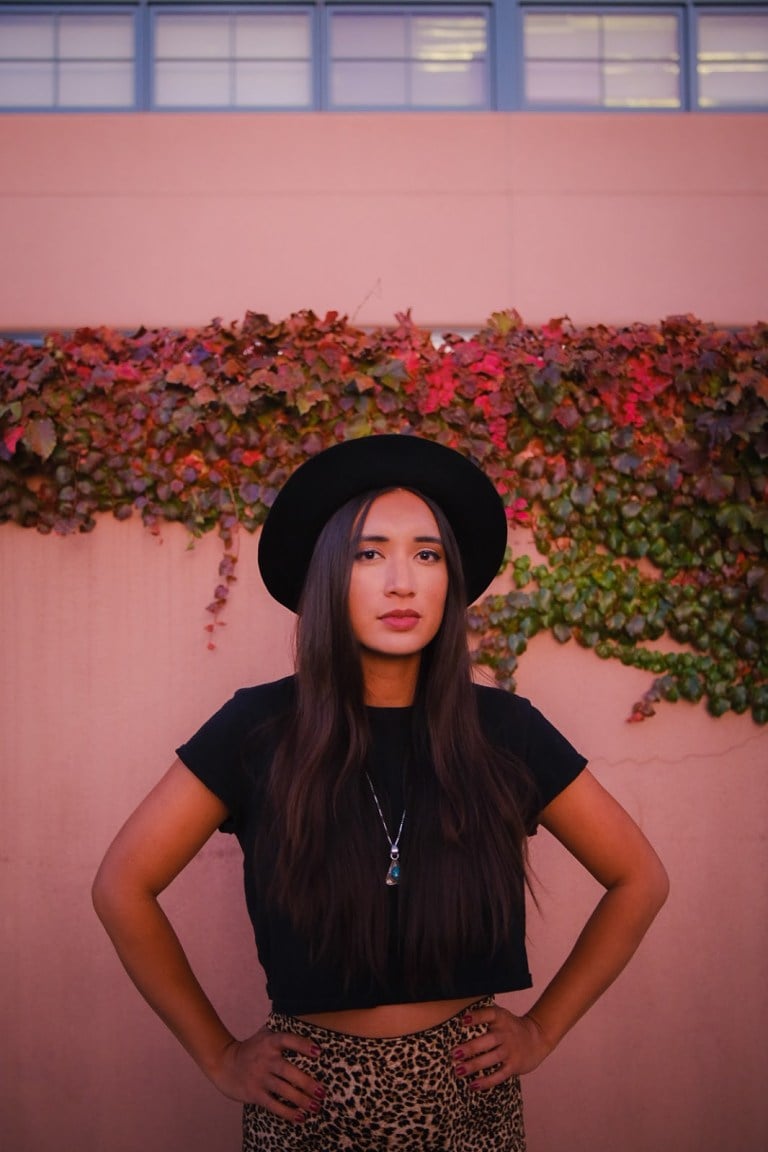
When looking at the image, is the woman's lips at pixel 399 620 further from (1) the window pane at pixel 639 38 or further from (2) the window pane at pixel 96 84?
(1) the window pane at pixel 639 38

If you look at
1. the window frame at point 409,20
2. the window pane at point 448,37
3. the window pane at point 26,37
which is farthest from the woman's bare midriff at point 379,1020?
the window pane at point 26,37

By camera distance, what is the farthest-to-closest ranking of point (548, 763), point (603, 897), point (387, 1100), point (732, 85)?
point (732, 85) < point (603, 897) < point (548, 763) < point (387, 1100)

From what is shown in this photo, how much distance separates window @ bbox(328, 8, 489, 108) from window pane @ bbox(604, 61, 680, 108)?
0.61 meters

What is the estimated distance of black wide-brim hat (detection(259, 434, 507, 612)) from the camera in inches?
78.3

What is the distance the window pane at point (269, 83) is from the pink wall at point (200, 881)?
2529 mm

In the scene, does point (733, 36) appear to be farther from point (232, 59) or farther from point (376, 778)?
point (376, 778)

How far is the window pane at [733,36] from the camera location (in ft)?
16.1

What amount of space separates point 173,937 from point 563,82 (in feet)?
14.3

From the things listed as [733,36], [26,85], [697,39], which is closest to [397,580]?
[26,85]

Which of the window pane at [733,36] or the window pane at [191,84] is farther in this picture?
the window pane at [733,36]

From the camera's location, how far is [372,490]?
2.01 meters

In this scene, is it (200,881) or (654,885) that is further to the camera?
(200,881)

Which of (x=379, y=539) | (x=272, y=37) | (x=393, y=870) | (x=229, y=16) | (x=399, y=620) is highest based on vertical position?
(x=229, y=16)

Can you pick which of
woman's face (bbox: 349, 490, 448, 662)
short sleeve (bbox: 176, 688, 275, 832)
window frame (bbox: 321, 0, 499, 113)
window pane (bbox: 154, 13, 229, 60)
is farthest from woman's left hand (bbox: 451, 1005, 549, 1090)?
window pane (bbox: 154, 13, 229, 60)
